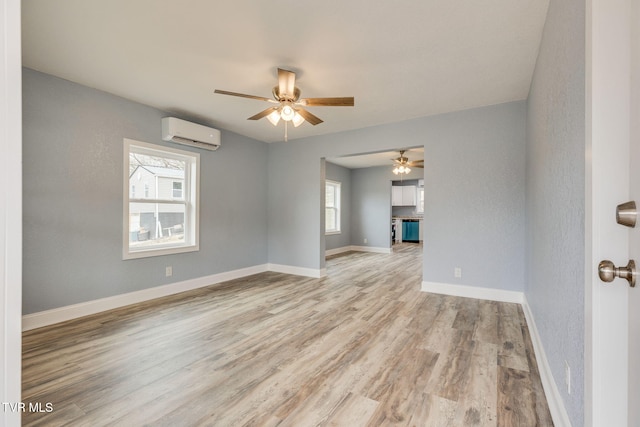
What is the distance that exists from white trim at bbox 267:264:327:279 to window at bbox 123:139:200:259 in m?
1.66

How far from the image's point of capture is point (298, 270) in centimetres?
521

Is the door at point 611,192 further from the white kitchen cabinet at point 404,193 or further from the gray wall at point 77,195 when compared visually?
the white kitchen cabinet at point 404,193

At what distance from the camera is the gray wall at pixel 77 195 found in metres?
2.74

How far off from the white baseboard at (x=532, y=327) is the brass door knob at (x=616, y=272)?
2.98 feet

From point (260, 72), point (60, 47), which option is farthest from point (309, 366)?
point (60, 47)

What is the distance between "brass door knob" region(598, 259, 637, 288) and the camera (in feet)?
2.66

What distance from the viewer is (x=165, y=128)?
148 inches

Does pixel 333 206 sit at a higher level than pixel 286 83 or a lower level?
lower

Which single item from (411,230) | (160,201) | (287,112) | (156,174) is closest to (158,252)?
(160,201)

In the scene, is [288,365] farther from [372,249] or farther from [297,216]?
[372,249]

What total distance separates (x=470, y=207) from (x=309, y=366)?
2.90 meters

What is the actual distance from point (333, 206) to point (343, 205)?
37 cm

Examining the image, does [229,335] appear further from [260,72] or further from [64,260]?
[260,72]

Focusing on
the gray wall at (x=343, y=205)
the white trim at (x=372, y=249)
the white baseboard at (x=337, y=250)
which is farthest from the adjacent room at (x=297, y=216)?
the white trim at (x=372, y=249)
